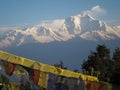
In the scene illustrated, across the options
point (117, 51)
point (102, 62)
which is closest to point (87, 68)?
point (102, 62)

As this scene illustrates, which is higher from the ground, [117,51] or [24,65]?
[117,51]

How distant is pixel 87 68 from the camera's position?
7544 cm

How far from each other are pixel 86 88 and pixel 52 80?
241 centimetres

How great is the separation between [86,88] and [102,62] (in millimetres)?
56851

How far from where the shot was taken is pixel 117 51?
86.4 meters

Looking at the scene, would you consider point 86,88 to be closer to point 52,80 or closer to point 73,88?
point 73,88

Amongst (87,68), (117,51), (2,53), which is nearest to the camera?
(2,53)

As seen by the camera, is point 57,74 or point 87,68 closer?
point 57,74

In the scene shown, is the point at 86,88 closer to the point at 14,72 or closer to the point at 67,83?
the point at 67,83

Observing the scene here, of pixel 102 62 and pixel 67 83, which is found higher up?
pixel 102 62

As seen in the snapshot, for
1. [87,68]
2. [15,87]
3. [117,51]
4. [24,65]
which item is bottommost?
[15,87]

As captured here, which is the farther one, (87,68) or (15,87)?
(87,68)

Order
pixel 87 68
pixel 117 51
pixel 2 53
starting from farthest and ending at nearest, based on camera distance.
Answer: pixel 117 51 < pixel 87 68 < pixel 2 53

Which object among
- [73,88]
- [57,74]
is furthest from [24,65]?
[73,88]
